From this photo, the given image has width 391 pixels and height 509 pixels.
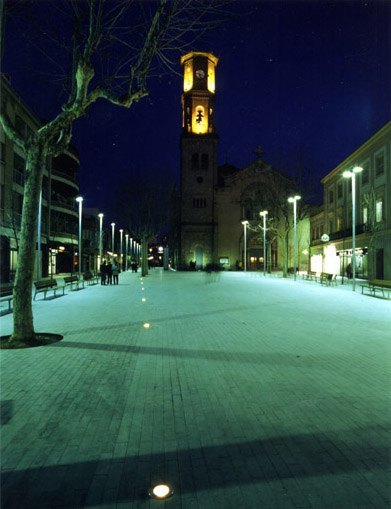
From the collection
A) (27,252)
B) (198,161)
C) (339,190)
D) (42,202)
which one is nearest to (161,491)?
(27,252)

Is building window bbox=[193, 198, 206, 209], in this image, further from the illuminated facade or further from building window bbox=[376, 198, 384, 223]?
building window bbox=[376, 198, 384, 223]

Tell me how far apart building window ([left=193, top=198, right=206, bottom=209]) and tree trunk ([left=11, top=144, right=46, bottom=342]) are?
189 ft

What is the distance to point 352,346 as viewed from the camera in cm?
900

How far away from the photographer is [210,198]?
66938 mm

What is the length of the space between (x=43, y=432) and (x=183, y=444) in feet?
4.70

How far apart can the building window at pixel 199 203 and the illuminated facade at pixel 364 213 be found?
59.3ft

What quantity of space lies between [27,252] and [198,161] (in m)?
58.5

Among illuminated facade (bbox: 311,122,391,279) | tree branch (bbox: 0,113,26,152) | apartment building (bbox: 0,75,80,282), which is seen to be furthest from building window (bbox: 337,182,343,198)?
tree branch (bbox: 0,113,26,152)

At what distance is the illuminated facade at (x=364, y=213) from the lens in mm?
34188

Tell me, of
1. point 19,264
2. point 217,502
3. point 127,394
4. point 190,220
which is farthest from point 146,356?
point 190,220

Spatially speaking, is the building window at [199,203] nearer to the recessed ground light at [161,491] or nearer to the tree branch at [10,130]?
the tree branch at [10,130]

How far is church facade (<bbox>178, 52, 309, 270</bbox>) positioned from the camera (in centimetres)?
6531

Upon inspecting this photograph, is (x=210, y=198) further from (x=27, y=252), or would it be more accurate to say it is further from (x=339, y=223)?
(x=27, y=252)

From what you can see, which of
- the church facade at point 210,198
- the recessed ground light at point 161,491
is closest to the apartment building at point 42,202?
the recessed ground light at point 161,491
